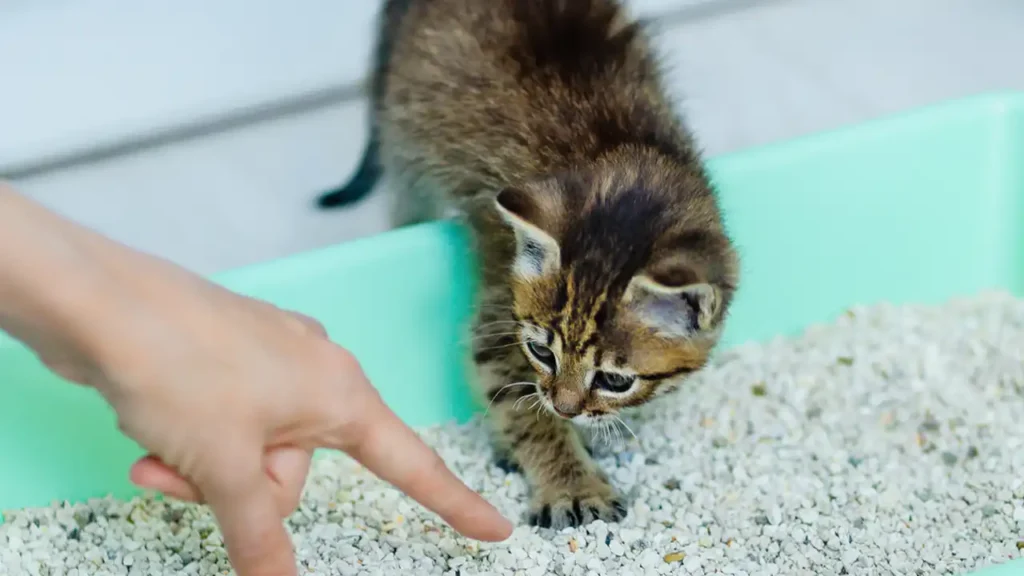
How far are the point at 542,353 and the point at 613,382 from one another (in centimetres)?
10

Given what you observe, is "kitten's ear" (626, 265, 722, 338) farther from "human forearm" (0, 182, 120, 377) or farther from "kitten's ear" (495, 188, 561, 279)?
"human forearm" (0, 182, 120, 377)

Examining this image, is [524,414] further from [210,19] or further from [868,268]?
[210,19]

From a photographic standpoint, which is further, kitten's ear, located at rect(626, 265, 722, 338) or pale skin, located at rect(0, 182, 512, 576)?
kitten's ear, located at rect(626, 265, 722, 338)

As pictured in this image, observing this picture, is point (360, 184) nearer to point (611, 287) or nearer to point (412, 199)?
point (412, 199)

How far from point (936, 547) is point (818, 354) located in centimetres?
43

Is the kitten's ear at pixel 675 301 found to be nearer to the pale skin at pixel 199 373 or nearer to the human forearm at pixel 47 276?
the pale skin at pixel 199 373

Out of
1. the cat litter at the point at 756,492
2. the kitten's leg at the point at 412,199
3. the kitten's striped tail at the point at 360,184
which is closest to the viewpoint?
the cat litter at the point at 756,492

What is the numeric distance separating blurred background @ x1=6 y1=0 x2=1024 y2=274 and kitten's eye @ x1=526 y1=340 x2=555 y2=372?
2.92ft

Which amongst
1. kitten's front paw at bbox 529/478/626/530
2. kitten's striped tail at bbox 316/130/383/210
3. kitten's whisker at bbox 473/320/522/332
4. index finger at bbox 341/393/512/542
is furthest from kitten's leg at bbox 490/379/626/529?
kitten's striped tail at bbox 316/130/383/210

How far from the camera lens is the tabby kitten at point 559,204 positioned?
52.5 inches

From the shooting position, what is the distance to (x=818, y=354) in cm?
183

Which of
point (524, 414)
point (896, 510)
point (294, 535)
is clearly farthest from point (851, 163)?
point (294, 535)

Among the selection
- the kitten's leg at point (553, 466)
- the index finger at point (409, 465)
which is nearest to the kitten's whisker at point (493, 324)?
the kitten's leg at point (553, 466)

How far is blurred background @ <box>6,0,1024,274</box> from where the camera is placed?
232 cm
